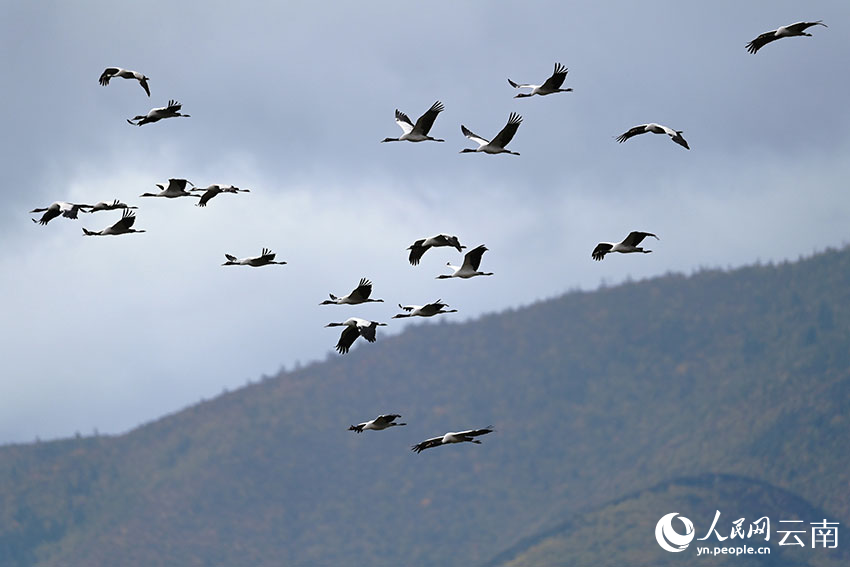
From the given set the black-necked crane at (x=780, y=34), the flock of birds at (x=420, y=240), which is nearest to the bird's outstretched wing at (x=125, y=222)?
the flock of birds at (x=420, y=240)

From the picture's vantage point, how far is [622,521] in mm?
194875

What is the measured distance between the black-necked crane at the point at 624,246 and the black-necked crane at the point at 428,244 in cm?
432

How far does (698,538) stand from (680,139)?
15353 cm

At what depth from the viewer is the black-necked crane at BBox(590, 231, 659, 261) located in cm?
4869

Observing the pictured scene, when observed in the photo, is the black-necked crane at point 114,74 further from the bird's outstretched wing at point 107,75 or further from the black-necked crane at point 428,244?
the black-necked crane at point 428,244

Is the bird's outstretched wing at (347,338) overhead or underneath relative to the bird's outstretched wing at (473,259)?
underneath

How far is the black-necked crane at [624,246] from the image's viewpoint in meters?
48.7

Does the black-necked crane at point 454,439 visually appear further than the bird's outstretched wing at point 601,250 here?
No

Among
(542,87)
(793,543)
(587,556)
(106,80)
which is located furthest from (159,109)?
(793,543)

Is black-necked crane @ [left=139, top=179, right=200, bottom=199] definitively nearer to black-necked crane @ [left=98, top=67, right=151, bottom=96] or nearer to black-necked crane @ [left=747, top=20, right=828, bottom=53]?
black-necked crane @ [left=98, top=67, right=151, bottom=96]

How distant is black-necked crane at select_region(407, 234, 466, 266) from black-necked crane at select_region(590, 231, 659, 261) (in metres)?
4.32

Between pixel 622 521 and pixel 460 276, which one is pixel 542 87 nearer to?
pixel 460 276

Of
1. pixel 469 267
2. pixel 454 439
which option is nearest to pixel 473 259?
pixel 469 267

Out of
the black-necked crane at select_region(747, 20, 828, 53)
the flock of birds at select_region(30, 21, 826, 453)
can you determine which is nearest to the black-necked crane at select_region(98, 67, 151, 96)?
the flock of birds at select_region(30, 21, 826, 453)
